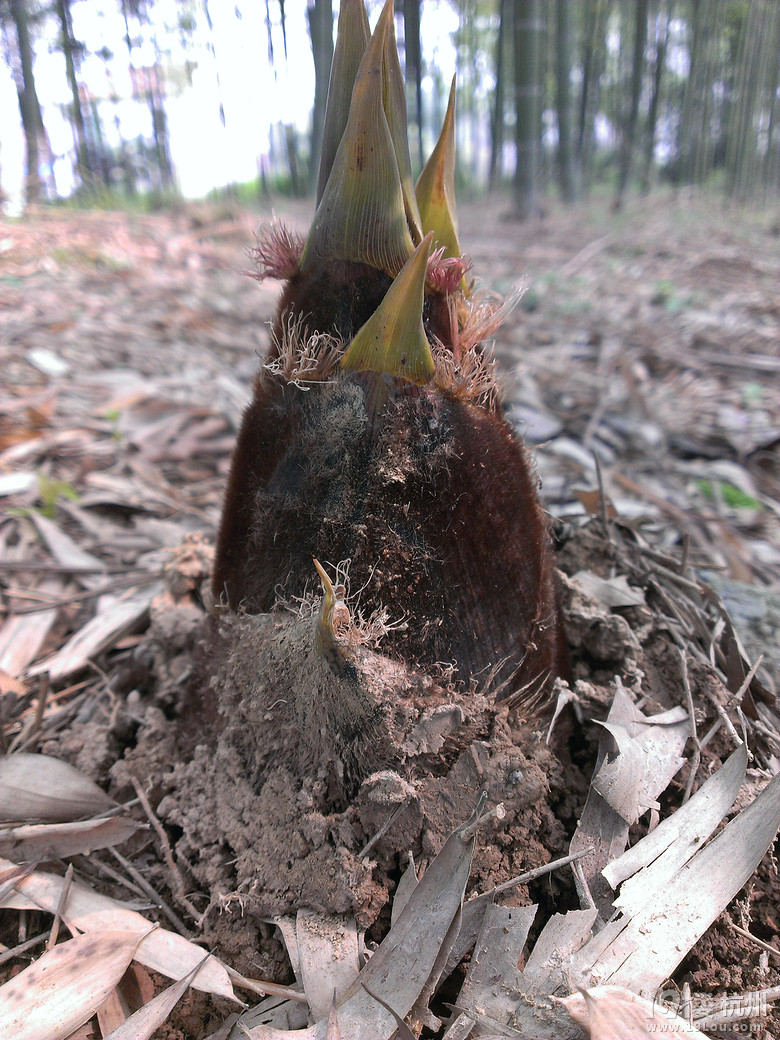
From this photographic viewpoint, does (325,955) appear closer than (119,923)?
Yes

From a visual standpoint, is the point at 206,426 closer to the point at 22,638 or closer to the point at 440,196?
the point at 22,638

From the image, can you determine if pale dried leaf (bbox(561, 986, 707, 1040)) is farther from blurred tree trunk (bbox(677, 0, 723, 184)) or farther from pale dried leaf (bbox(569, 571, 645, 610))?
blurred tree trunk (bbox(677, 0, 723, 184))

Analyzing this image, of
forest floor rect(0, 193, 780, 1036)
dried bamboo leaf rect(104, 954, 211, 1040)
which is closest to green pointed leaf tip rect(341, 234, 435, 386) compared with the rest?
forest floor rect(0, 193, 780, 1036)

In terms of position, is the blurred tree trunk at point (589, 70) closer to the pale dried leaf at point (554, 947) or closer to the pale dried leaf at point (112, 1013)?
the pale dried leaf at point (554, 947)

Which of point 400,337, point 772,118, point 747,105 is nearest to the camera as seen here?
point 400,337

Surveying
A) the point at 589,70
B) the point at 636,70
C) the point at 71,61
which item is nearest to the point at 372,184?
the point at 636,70

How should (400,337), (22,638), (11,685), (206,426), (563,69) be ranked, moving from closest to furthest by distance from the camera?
(400,337)
(11,685)
(22,638)
(206,426)
(563,69)

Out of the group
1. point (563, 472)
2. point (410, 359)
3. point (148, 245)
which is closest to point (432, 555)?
point (410, 359)
